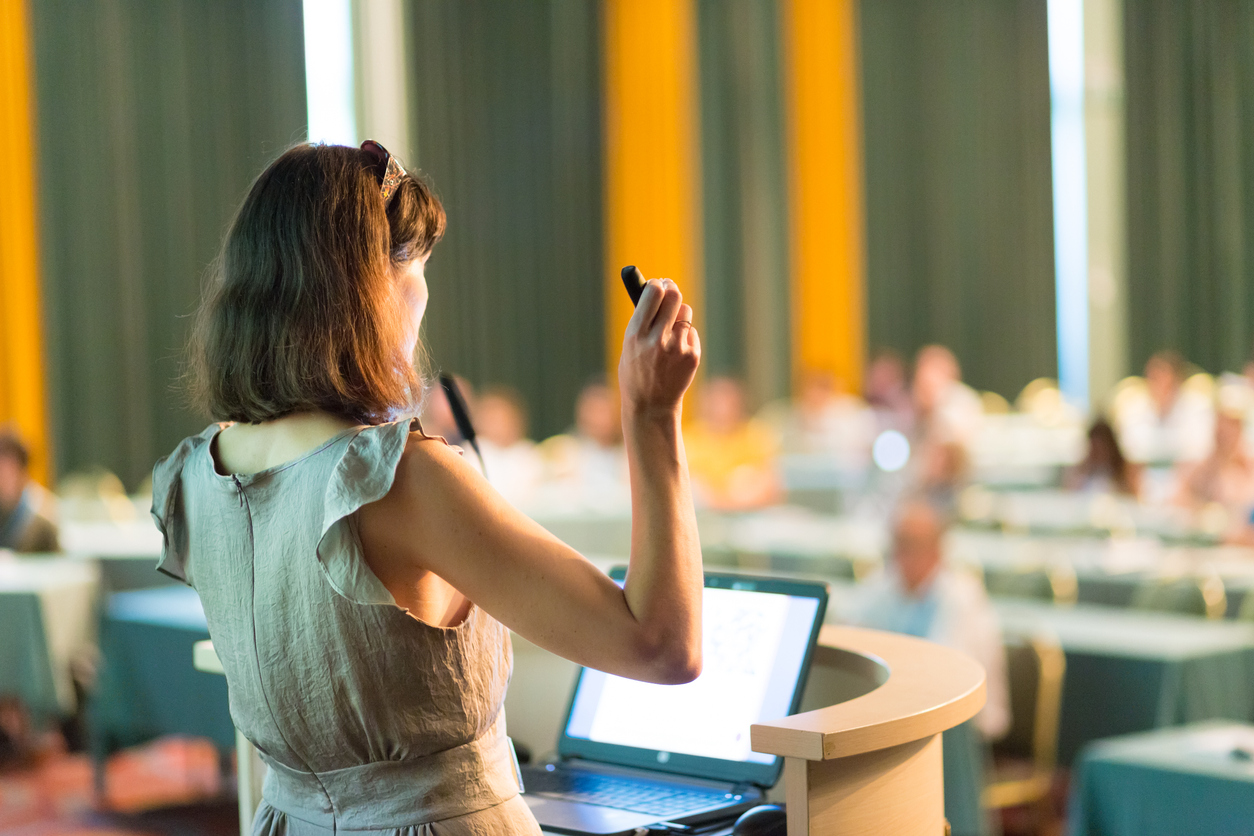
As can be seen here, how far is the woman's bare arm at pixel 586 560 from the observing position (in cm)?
96

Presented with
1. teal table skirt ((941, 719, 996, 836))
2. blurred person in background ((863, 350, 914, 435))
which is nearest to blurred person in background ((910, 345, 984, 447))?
blurred person in background ((863, 350, 914, 435))

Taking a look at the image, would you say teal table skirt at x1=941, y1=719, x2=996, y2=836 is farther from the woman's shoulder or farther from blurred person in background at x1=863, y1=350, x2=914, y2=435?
blurred person in background at x1=863, y1=350, x2=914, y2=435

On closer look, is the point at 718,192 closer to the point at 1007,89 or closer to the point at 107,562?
the point at 1007,89

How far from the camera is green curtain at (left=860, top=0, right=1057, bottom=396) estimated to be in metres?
11.4

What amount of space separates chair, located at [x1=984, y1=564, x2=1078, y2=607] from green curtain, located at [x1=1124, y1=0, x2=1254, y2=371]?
25.6 ft

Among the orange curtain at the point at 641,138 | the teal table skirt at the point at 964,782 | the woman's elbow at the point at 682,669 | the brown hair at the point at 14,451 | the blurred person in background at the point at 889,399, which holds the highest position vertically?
the orange curtain at the point at 641,138

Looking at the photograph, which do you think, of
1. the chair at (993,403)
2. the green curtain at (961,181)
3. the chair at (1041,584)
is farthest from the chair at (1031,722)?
the chair at (993,403)

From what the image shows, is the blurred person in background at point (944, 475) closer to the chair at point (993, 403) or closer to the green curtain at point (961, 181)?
the green curtain at point (961, 181)

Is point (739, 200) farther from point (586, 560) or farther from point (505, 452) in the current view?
point (586, 560)

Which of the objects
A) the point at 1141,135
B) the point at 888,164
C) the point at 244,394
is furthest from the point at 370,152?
the point at 1141,135

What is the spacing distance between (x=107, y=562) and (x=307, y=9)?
461cm

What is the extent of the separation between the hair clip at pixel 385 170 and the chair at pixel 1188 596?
12.1 feet

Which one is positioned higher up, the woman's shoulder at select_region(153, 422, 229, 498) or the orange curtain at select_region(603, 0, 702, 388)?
the orange curtain at select_region(603, 0, 702, 388)

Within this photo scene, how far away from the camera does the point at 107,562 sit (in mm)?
5316
